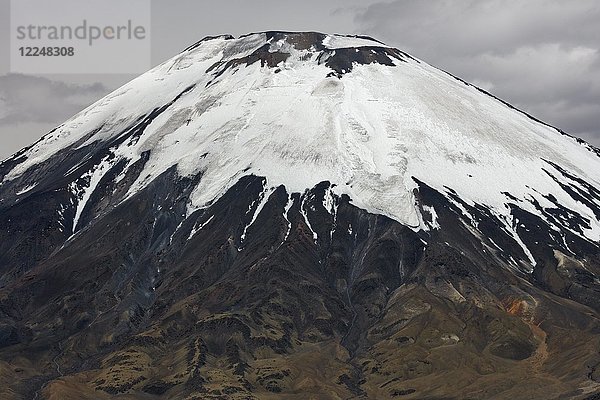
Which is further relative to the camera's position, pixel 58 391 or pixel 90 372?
pixel 90 372

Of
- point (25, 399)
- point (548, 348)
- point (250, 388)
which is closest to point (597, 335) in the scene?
point (548, 348)

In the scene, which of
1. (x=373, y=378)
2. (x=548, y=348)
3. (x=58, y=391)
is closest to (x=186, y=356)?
(x=58, y=391)

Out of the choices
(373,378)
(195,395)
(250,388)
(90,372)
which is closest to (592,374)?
(373,378)

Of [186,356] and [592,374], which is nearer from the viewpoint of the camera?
[592,374]

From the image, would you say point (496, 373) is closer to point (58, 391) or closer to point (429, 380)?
point (429, 380)

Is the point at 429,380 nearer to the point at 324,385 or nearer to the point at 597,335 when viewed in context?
the point at 324,385

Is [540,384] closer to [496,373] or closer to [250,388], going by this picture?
[496,373]

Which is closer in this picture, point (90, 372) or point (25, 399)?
point (25, 399)
